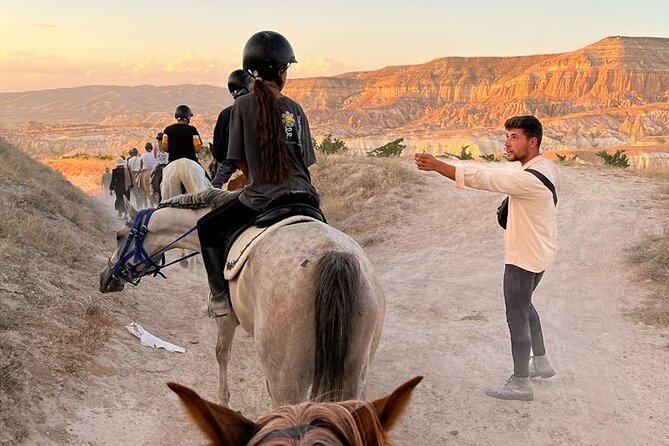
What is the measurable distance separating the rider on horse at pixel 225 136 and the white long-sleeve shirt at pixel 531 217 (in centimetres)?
231

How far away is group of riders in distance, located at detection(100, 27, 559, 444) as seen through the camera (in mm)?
2939

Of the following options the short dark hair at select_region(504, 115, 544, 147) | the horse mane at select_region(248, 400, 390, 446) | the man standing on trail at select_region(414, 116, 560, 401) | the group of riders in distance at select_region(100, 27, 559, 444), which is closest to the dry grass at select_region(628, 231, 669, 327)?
the group of riders in distance at select_region(100, 27, 559, 444)

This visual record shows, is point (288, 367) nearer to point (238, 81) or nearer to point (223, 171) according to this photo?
point (223, 171)

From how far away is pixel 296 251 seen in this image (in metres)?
3.21

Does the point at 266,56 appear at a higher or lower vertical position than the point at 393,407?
higher

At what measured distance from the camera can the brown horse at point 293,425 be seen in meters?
1.32

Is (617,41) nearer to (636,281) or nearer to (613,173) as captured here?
(613,173)

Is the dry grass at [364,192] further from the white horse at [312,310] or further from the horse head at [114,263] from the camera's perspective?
the white horse at [312,310]

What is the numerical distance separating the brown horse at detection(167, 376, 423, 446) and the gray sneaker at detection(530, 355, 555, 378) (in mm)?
4958

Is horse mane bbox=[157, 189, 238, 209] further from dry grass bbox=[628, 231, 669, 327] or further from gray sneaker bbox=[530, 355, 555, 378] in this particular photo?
dry grass bbox=[628, 231, 669, 327]

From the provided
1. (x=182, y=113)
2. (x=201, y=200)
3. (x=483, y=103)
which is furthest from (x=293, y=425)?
(x=483, y=103)

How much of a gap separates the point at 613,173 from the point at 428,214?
759cm

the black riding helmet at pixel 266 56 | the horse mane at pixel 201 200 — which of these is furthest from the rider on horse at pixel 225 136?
the black riding helmet at pixel 266 56

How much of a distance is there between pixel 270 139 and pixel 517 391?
3.61 m
